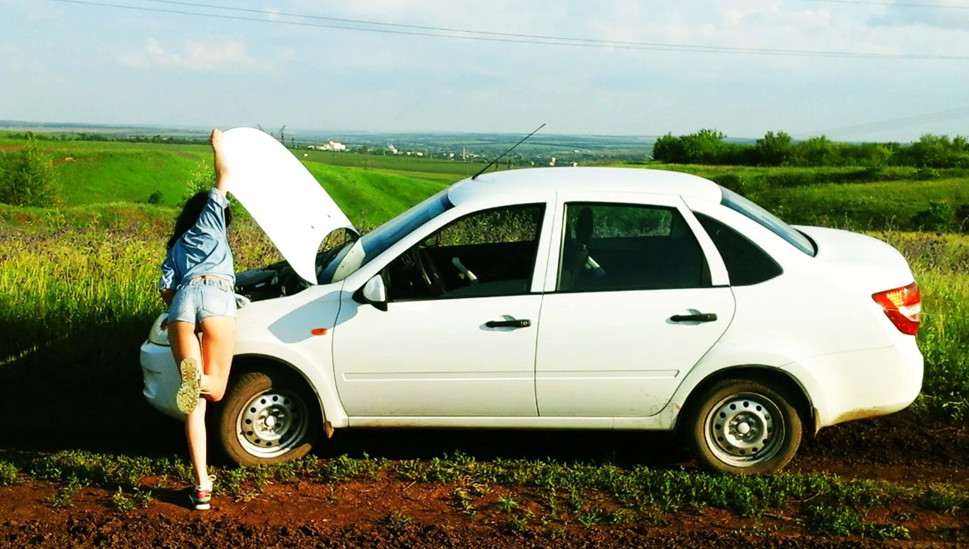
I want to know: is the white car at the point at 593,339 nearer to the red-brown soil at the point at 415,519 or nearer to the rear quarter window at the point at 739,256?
the rear quarter window at the point at 739,256

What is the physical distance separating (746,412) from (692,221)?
1192 mm

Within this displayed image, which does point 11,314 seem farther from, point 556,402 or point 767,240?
point 767,240

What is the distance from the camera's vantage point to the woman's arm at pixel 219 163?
17.8 ft

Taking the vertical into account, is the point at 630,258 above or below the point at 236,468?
above

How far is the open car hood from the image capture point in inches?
222

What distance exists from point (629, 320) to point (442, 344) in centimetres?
112

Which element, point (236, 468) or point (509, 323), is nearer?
point (509, 323)

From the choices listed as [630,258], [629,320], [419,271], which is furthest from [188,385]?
[630,258]

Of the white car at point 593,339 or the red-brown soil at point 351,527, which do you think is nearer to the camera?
the red-brown soil at point 351,527

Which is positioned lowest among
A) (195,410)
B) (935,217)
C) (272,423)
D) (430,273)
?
(272,423)

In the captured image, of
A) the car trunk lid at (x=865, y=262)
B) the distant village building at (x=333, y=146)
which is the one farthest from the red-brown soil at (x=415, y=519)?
the distant village building at (x=333, y=146)

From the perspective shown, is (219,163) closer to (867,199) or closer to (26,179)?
(867,199)

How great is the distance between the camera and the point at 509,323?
5.72m

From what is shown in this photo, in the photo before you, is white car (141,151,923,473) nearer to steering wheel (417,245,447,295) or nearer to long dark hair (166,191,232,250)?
steering wheel (417,245,447,295)
